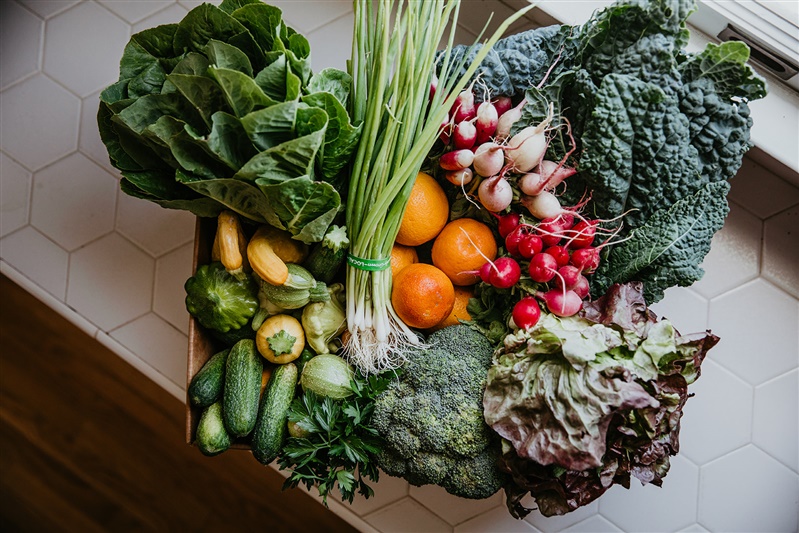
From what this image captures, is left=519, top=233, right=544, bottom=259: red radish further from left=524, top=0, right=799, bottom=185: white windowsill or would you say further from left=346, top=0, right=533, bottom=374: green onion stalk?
left=524, top=0, right=799, bottom=185: white windowsill

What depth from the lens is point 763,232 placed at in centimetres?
137

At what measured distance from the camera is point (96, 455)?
1510mm

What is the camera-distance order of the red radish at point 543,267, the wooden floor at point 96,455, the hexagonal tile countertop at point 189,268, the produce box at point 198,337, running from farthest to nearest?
the wooden floor at point 96,455
the hexagonal tile countertop at point 189,268
the produce box at point 198,337
the red radish at point 543,267

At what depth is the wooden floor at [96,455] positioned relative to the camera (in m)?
1.47

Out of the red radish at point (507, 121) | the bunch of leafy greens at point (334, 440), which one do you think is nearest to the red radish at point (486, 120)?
the red radish at point (507, 121)

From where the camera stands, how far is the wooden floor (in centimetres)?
147

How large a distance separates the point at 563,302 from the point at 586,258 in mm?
94

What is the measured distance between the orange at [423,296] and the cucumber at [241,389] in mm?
305

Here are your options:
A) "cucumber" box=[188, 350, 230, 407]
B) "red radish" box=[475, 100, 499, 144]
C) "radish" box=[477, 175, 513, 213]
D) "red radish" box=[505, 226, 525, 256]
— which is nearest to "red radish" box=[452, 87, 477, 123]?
"red radish" box=[475, 100, 499, 144]

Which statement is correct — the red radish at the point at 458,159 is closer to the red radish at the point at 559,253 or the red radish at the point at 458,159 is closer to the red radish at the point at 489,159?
the red radish at the point at 489,159

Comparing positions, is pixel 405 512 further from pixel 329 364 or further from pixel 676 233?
pixel 676 233

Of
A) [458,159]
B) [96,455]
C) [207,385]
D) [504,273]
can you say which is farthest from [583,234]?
[96,455]

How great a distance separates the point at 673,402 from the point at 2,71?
5.74 ft

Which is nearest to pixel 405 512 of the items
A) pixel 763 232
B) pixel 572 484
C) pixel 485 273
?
pixel 572 484
